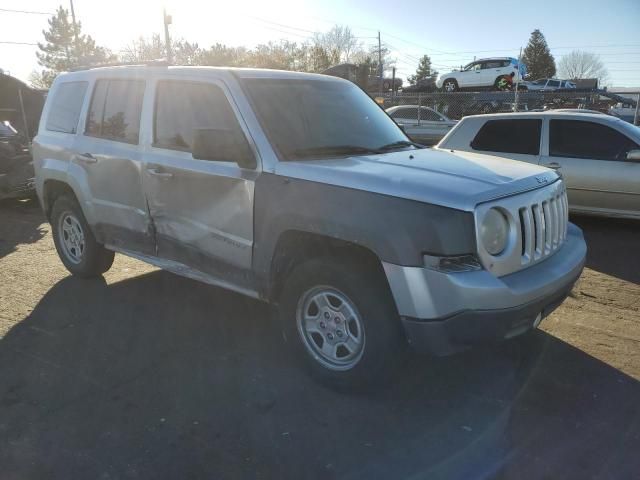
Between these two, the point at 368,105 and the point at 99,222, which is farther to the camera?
the point at 99,222

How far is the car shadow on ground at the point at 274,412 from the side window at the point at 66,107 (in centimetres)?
208

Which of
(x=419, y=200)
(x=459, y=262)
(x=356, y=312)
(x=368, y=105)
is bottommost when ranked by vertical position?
(x=356, y=312)

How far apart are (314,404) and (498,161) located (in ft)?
7.08

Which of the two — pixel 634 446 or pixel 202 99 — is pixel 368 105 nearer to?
pixel 202 99

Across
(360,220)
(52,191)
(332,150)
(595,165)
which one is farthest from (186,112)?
(595,165)

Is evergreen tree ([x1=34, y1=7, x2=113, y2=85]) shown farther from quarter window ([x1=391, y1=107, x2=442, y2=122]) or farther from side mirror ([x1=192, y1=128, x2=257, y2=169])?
side mirror ([x1=192, y1=128, x2=257, y2=169])

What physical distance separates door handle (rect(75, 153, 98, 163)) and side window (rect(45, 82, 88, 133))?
1.11ft

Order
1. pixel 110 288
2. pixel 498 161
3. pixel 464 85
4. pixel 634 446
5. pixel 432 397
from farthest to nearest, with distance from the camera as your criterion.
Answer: pixel 464 85, pixel 110 288, pixel 498 161, pixel 432 397, pixel 634 446

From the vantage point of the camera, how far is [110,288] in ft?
17.3

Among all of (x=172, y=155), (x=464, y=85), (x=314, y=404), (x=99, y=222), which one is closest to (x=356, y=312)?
(x=314, y=404)

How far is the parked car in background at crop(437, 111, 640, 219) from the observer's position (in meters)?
6.87

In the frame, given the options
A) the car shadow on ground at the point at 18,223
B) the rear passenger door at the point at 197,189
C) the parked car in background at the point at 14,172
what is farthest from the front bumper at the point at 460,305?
the parked car in background at the point at 14,172

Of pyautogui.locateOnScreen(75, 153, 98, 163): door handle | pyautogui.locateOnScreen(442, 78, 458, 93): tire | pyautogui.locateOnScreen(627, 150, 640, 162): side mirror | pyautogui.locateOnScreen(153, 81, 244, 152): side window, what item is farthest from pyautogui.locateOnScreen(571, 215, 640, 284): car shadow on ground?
pyautogui.locateOnScreen(442, 78, 458, 93): tire

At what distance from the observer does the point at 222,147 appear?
339 cm
